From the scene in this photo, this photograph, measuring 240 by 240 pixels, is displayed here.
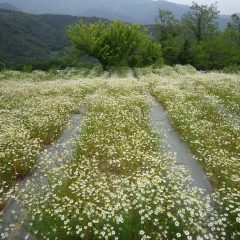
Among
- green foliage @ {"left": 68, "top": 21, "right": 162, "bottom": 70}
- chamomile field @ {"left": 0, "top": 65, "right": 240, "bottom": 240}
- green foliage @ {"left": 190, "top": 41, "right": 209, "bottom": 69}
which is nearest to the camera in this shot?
chamomile field @ {"left": 0, "top": 65, "right": 240, "bottom": 240}

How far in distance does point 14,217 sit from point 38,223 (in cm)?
112

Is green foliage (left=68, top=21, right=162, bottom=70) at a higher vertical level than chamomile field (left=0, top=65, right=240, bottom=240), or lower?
lower

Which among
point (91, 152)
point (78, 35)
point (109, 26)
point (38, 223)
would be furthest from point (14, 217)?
point (109, 26)

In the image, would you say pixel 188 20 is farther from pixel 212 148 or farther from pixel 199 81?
pixel 212 148

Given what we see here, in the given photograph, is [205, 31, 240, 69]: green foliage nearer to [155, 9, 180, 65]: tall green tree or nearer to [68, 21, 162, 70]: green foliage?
[155, 9, 180, 65]: tall green tree

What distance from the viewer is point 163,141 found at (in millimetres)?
12648

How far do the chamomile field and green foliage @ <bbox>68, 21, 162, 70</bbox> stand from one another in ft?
100.0

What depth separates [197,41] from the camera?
Result: 77.1m

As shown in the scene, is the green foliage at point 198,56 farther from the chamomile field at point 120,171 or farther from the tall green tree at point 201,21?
the chamomile field at point 120,171

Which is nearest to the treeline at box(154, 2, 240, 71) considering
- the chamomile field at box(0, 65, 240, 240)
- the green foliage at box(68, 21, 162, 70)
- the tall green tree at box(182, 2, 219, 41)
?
the tall green tree at box(182, 2, 219, 41)

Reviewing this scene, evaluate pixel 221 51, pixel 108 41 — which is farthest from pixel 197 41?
pixel 108 41

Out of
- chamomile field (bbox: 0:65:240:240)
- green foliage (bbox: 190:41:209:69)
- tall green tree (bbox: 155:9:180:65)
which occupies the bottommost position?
green foliage (bbox: 190:41:209:69)

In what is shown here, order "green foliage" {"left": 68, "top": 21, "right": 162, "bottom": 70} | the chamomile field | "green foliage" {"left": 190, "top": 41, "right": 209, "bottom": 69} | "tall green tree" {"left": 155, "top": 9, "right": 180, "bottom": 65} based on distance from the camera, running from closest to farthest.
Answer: the chamomile field
"green foliage" {"left": 68, "top": 21, "right": 162, "bottom": 70}
"green foliage" {"left": 190, "top": 41, "right": 209, "bottom": 69}
"tall green tree" {"left": 155, "top": 9, "right": 180, "bottom": 65}

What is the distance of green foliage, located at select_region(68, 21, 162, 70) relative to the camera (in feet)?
162
